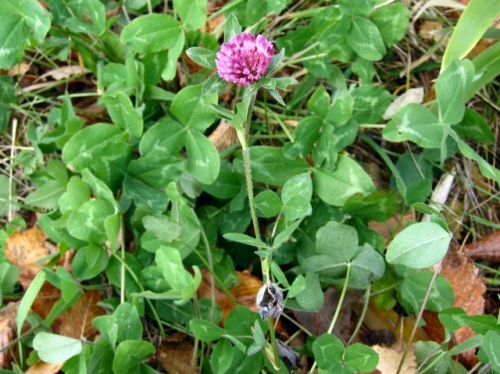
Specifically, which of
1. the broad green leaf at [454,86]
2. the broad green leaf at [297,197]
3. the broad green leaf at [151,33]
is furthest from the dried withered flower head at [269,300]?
the broad green leaf at [151,33]

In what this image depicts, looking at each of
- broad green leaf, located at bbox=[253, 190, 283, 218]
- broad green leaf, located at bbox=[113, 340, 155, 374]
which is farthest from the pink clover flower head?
broad green leaf, located at bbox=[113, 340, 155, 374]

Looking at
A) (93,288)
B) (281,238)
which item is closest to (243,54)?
(281,238)

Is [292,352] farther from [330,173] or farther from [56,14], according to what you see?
[56,14]

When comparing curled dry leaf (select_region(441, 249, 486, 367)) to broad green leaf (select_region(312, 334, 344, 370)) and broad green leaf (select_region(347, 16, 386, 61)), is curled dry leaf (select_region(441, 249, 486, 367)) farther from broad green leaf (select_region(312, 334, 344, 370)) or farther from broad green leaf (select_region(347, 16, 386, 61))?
broad green leaf (select_region(347, 16, 386, 61))

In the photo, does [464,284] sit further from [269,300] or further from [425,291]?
[269,300]

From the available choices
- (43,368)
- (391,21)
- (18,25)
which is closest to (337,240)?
(391,21)

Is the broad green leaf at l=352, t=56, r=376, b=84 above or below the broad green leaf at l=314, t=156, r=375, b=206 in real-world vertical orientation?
above
